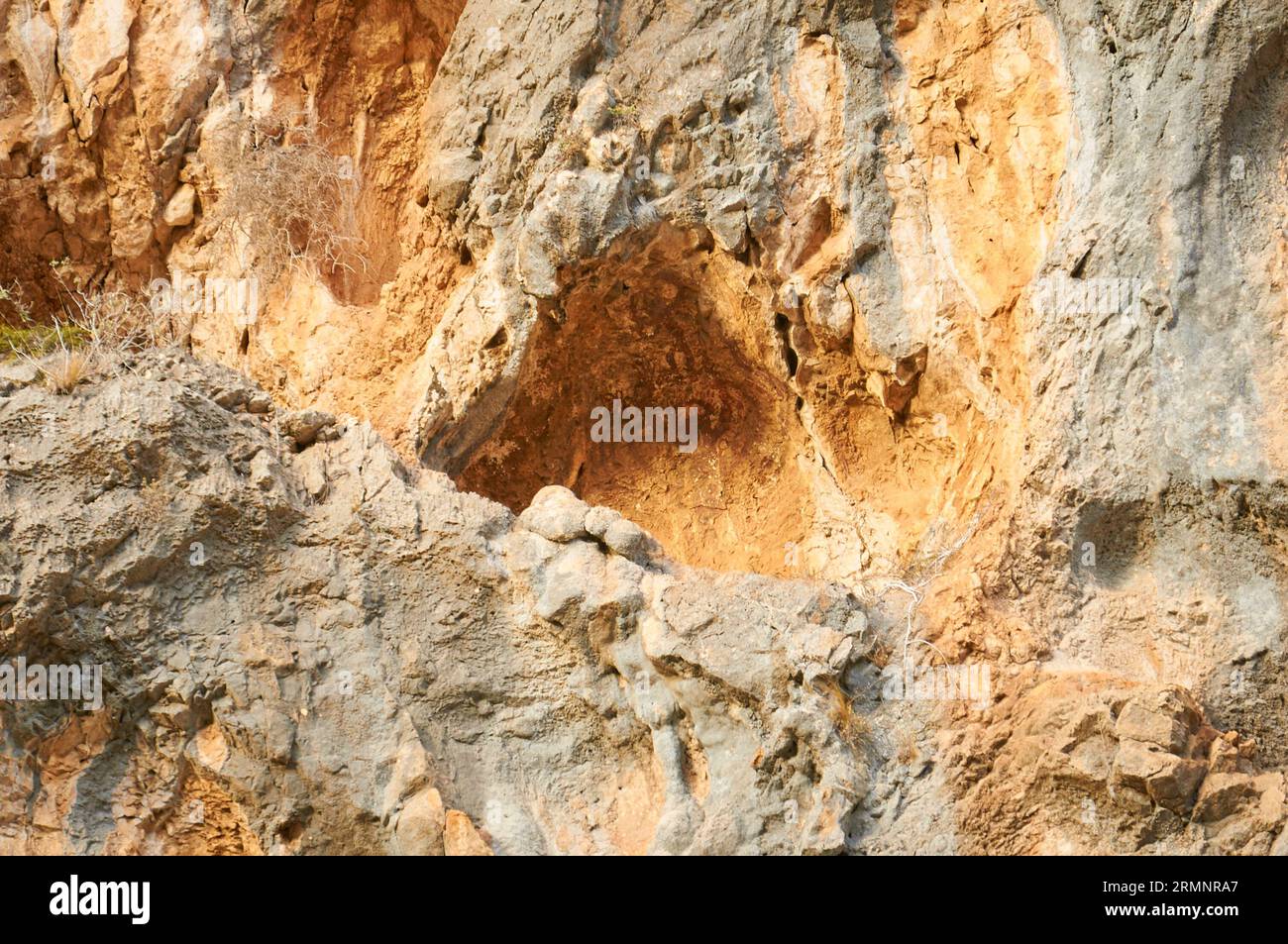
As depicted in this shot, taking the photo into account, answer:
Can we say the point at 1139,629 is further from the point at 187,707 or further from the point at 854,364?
the point at 187,707

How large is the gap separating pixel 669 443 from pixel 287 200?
2569 mm

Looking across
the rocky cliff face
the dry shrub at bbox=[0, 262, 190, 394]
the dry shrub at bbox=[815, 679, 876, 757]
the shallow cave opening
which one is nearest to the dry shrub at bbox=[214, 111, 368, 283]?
the rocky cliff face

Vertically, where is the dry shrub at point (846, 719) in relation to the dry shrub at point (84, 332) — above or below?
below

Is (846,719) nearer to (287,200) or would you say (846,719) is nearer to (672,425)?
(672,425)

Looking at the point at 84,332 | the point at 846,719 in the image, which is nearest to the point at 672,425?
the point at 846,719

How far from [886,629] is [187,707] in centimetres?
311

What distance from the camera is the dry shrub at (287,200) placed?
352 inches

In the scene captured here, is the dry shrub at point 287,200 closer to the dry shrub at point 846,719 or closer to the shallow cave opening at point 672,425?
the shallow cave opening at point 672,425

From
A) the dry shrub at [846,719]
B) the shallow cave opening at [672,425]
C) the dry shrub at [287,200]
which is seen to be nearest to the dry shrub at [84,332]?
the dry shrub at [287,200]

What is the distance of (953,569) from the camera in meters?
7.40

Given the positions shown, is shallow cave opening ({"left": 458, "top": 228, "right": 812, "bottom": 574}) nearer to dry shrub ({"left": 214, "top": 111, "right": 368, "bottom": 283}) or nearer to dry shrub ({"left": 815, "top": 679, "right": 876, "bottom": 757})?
dry shrub ({"left": 214, "top": 111, "right": 368, "bottom": 283})

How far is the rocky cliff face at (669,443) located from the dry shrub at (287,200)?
3 cm

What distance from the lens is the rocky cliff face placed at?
6758 millimetres

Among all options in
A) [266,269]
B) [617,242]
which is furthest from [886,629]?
[266,269]
